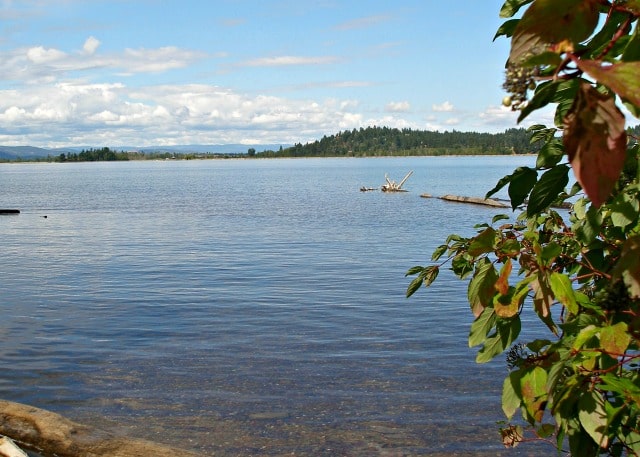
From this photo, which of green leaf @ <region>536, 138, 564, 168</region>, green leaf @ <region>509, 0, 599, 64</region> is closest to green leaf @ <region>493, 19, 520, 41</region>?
green leaf @ <region>536, 138, 564, 168</region>

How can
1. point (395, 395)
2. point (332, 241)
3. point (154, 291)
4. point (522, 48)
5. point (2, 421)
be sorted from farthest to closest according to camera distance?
point (332, 241), point (154, 291), point (395, 395), point (2, 421), point (522, 48)

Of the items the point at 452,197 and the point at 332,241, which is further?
the point at 452,197

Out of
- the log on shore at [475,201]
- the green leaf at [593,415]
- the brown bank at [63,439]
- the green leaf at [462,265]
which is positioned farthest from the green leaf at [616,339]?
the log on shore at [475,201]

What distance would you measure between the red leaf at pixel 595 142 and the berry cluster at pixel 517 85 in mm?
276

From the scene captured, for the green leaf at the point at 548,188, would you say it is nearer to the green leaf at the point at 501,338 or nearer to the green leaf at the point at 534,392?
the green leaf at the point at 501,338

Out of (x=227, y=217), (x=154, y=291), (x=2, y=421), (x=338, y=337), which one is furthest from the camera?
(x=227, y=217)

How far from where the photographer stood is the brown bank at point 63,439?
854 centimetres

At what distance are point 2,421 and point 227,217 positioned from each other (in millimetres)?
42100

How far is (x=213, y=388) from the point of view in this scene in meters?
13.2

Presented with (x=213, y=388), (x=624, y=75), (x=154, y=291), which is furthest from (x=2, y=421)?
(x=154, y=291)

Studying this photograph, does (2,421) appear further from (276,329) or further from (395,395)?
(276,329)

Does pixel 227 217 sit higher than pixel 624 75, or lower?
lower

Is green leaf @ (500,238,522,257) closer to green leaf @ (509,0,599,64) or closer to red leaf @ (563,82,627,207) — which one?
green leaf @ (509,0,599,64)

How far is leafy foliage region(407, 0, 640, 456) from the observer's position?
0.81 meters
